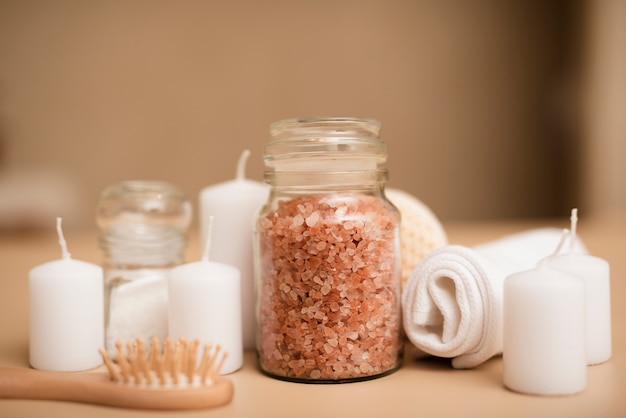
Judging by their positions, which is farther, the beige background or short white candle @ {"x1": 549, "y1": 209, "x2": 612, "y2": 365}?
the beige background

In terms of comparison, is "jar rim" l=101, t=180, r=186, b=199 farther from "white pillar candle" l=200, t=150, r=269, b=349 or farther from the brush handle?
the brush handle

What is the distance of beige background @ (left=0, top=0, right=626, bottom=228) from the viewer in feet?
9.36

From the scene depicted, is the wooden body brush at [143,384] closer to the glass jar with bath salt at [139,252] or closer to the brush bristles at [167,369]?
the brush bristles at [167,369]

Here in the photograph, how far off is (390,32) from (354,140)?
2.44 m

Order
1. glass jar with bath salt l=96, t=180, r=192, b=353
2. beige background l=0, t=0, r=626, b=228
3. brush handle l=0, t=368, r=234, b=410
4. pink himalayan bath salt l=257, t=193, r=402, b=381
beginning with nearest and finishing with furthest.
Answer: brush handle l=0, t=368, r=234, b=410 < pink himalayan bath salt l=257, t=193, r=402, b=381 < glass jar with bath salt l=96, t=180, r=192, b=353 < beige background l=0, t=0, r=626, b=228

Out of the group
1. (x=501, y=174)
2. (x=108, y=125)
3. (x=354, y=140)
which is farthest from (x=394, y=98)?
(x=354, y=140)

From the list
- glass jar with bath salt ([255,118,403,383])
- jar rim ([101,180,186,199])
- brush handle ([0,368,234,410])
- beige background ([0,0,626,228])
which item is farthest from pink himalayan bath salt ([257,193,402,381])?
beige background ([0,0,626,228])

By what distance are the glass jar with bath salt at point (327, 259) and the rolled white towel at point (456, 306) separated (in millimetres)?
28

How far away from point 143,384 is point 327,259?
0.23 m

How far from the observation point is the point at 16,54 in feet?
9.21

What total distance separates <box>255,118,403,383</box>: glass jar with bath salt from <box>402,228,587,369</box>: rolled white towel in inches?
1.1

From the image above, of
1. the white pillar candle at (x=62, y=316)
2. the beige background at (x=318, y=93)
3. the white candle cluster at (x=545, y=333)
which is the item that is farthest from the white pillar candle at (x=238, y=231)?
the beige background at (x=318, y=93)

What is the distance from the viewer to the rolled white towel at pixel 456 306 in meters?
0.79

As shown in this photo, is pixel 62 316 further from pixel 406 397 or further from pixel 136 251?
pixel 406 397
